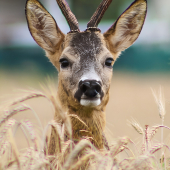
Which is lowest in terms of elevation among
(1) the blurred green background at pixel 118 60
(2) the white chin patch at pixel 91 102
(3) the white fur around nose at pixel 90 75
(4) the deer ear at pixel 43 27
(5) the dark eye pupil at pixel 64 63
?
(2) the white chin patch at pixel 91 102

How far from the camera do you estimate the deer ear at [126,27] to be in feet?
12.8

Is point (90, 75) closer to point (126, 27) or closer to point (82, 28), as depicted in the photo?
point (126, 27)

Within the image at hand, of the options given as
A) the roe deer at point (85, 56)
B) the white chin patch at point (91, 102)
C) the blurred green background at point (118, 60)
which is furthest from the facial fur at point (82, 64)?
the blurred green background at point (118, 60)

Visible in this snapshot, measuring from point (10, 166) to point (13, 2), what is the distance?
1364 cm

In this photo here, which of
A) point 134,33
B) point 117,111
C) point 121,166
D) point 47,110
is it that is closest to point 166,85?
point 117,111

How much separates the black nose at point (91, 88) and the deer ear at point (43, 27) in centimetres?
98

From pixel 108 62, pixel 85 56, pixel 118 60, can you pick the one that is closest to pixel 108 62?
pixel 108 62

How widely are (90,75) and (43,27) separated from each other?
1086mm

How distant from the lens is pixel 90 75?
3.31 meters

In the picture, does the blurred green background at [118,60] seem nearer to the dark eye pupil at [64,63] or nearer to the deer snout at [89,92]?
A: the dark eye pupil at [64,63]

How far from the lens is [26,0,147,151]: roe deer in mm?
3350

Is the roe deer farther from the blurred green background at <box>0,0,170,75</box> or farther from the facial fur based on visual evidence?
the blurred green background at <box>0,0,170,75</box>

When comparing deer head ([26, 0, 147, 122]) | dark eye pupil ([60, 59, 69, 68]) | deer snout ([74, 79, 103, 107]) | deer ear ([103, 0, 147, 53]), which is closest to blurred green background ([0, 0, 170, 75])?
deer ear ([103, 0, 147, 53])

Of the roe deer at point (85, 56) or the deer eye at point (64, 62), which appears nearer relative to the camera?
the roe deer at point (85, 56)
